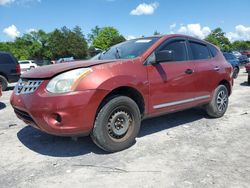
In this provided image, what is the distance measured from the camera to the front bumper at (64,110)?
378 centimetres

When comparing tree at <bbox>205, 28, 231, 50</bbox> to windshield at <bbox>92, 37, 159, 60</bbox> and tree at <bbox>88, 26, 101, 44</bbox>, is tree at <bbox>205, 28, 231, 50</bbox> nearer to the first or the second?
tree at <bbox>88, 26, 101, 44</bbox>

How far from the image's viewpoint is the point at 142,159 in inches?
158

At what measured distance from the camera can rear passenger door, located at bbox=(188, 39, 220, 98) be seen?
559cm

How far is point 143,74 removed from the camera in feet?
14.8

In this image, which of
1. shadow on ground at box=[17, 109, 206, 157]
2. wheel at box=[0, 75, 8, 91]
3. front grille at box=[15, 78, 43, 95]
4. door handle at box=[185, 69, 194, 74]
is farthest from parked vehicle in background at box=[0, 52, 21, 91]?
door handle at box=[185, 69, 194, 74]

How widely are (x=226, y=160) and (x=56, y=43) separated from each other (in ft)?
237

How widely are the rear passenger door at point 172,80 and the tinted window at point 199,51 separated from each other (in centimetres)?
26

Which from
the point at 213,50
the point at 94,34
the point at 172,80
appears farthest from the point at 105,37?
the point at 172,80

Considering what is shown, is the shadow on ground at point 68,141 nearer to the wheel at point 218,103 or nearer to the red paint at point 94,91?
the wheel at point 218,103

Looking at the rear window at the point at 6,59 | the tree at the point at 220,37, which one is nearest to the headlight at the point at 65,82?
the rear window at the point at 6,59

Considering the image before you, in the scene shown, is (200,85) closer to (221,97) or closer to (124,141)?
(221,97)

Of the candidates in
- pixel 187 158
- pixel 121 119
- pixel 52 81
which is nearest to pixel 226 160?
pixel 187 158

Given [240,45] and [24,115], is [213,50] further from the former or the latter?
[240,45]

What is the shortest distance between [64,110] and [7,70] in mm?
9862
